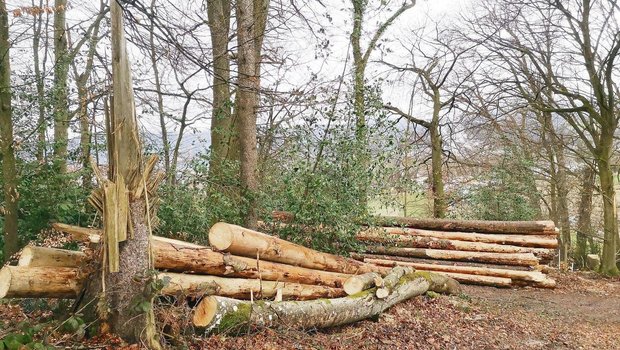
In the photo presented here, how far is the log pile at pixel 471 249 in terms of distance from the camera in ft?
34.0

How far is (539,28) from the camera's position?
45.7 feet

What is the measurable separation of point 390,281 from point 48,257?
14.6 ft

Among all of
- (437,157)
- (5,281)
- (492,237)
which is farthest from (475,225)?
(5,281)

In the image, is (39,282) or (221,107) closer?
(39,282)

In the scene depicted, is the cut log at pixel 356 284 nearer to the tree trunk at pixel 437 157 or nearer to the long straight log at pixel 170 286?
the long straight log at pixel 170 286

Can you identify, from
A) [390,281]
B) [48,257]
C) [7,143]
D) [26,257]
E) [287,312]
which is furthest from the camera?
[390,281]

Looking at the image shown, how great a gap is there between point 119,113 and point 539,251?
9.95 meters

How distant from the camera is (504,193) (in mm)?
14781

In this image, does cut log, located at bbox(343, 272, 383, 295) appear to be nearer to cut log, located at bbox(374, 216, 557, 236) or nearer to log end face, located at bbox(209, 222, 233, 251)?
log end face, located at bbox(209, 222, 233, 251)

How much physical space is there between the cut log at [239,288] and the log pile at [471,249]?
3791mm

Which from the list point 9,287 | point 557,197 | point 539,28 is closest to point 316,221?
point 9,287

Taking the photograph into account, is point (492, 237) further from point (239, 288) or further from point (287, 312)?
point (239, 288)

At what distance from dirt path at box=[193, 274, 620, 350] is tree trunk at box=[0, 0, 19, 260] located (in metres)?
3.87

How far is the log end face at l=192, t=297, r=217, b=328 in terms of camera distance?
444 centimetres
